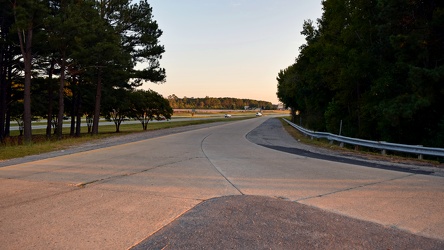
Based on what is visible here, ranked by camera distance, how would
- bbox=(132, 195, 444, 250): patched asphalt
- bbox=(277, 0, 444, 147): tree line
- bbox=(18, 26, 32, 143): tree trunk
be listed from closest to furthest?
bbox=(132, 195, 444, 250): patched asphalt → bbox=(277, 0, 444, 147): tree line → bbox=(18, 26, 32, 143): tree trunk

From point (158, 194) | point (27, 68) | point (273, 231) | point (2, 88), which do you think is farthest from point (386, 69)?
point (2, 88)

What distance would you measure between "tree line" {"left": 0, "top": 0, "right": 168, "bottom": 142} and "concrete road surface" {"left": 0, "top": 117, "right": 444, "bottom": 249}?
1377 centimetres

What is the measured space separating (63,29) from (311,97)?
95.0 feet

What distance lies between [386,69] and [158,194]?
2068cm

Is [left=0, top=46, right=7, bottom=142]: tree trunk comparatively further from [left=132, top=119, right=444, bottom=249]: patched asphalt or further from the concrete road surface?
[left=132, top=119, right=444, bottom=249]: patched asphalt

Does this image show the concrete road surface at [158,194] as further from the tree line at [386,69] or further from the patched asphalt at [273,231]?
the tree line at [386,69]

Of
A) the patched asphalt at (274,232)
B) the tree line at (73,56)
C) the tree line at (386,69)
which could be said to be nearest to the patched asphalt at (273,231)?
the patched asphalt at (274,232)

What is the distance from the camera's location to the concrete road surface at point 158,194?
4562 millimetres

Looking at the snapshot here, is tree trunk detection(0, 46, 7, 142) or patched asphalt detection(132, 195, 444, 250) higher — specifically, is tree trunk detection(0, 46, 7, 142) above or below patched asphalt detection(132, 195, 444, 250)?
above

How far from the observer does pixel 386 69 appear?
22.4 m

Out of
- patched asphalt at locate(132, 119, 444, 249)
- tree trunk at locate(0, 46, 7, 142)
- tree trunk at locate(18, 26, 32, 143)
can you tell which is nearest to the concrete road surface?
patched asphalt at locate(132, 119, 444, 249)

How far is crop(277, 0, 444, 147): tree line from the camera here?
1750 centimetres

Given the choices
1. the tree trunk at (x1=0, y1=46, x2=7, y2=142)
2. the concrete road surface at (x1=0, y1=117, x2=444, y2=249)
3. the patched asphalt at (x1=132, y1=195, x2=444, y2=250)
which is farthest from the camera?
the tree trunk at (x1=0, y1=46, x2=7, y2=142)

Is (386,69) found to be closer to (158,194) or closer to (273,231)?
(158,194)
